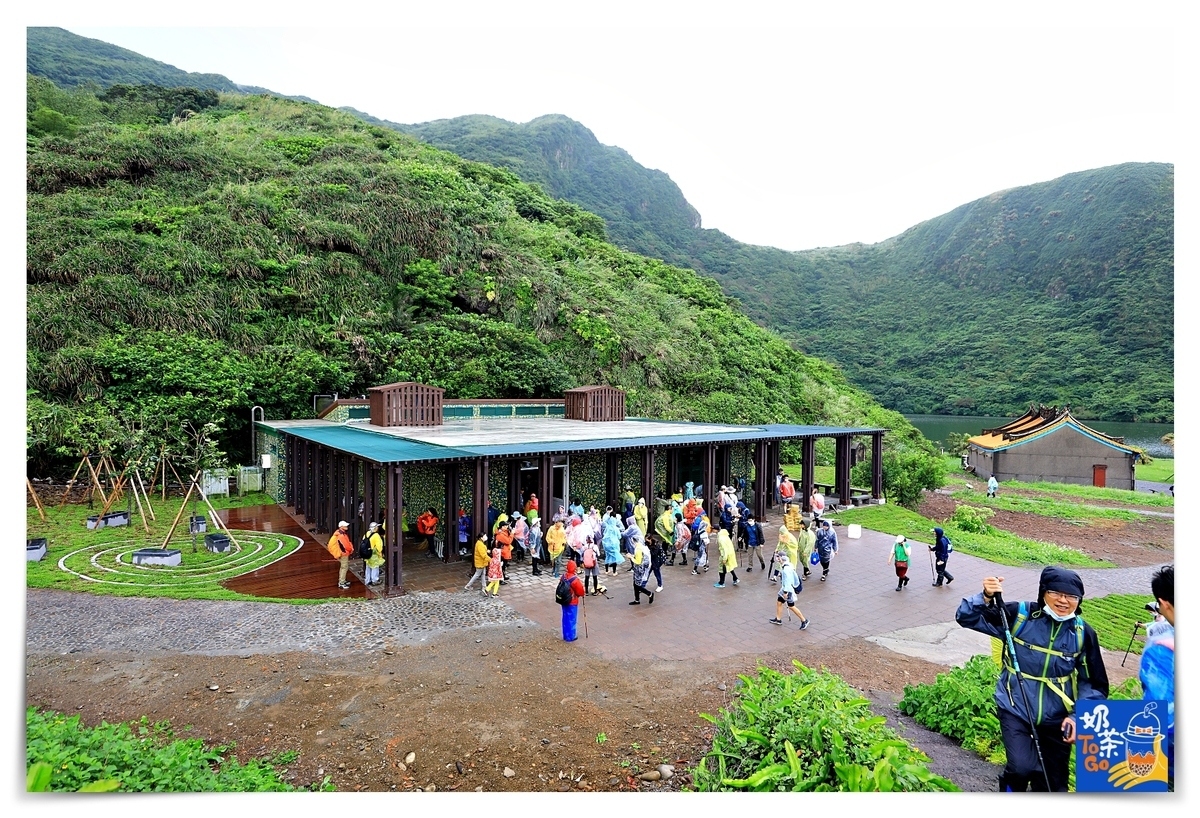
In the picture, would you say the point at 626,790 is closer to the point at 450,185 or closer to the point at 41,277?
the point at 41,277

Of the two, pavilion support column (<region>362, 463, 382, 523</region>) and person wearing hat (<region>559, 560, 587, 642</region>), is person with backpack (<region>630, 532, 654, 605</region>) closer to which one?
person wearing hat (<region>559, 560, 587, 642</region>)

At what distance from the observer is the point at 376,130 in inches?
2140

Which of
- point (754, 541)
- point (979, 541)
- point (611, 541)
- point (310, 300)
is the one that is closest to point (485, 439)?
point (611, 541)

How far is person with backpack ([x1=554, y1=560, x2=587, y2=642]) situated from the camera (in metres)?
8.52

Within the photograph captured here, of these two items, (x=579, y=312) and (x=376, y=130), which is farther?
(x=376, y=130)

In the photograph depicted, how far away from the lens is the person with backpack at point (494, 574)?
10953mm

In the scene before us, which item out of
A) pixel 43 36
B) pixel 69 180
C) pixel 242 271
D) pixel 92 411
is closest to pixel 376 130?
pixel 69 180

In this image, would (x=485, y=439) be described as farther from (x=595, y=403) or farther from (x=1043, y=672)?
(x=1043, y=672)

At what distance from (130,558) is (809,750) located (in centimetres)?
1437

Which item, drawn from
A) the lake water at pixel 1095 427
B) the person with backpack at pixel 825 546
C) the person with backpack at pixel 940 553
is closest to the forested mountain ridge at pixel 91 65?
the person with backpack at pixel 825 546

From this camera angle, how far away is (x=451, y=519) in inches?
526

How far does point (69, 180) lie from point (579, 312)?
2890cm

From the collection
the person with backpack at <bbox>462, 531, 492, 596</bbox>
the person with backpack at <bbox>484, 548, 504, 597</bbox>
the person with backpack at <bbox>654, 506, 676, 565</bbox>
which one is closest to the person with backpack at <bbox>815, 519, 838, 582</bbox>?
the person with backpack at <bbox>654, 506, 676, 565</bbox>

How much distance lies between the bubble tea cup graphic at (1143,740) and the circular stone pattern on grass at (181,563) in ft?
44.1
